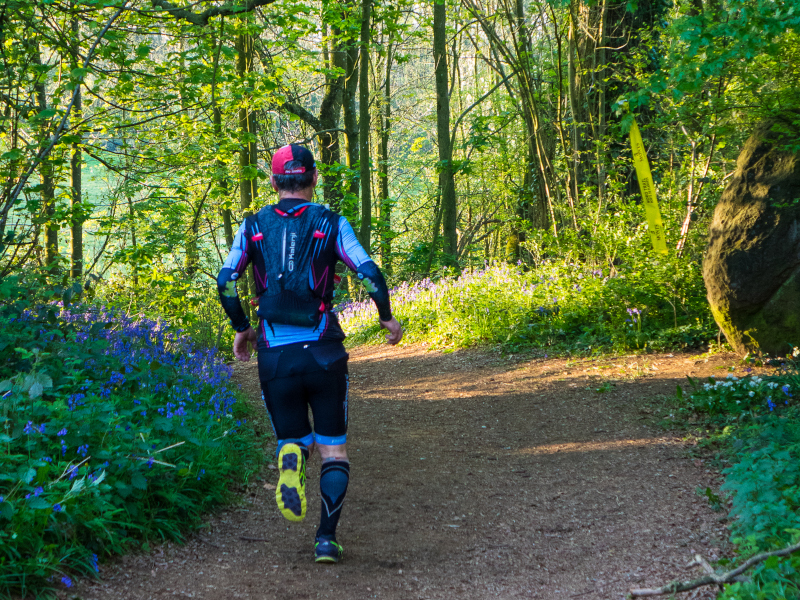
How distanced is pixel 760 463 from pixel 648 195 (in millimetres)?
4339

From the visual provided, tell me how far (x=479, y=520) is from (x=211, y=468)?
5.43 feet

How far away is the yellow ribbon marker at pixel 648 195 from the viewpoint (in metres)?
7.10

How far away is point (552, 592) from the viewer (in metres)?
2.88

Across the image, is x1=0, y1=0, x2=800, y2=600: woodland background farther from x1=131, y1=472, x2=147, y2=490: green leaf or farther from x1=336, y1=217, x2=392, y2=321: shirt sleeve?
x1=336, y1=217, x2=392, y2=321: shirt sleeve

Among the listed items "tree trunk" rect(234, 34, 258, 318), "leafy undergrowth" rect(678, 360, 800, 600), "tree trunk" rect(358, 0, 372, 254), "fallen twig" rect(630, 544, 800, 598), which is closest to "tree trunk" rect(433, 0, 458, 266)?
"tree trunk" rect(358, 0, 372, 254)

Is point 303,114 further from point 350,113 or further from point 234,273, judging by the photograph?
point 234,273

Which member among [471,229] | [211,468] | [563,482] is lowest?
[563,482]

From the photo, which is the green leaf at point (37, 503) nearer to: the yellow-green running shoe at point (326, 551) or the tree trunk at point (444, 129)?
the yellow-green running shoe at point (326, 551)

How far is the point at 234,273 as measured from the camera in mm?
3285

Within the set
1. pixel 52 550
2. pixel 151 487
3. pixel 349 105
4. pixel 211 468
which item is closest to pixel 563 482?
pixel 211 468

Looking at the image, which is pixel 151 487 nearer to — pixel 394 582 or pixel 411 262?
pixel 394 582

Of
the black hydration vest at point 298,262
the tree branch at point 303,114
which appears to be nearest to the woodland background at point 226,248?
the tree branch at point 303,114

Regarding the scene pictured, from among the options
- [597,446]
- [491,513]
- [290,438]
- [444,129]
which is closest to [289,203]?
[290,438]

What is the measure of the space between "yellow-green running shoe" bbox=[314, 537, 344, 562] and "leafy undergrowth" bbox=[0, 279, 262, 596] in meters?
0.76
